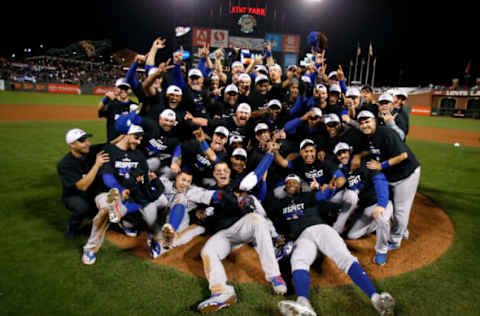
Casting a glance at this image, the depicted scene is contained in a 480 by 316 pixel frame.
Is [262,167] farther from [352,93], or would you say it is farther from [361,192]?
[352,93]

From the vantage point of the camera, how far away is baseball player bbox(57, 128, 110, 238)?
4.48 meters

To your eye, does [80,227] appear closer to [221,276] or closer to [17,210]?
[17,210]

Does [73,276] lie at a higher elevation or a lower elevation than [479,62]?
lower

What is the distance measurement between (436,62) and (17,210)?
81.1 m

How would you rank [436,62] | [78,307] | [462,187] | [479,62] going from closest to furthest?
[78,307], [462,187], [479,62], [436,62]

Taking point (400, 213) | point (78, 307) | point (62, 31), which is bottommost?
point (78, 307)

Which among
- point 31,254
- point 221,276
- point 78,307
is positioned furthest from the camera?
point 31,254

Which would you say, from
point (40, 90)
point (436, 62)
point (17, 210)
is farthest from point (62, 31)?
point (436, 62)

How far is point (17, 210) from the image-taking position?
5.55 meters

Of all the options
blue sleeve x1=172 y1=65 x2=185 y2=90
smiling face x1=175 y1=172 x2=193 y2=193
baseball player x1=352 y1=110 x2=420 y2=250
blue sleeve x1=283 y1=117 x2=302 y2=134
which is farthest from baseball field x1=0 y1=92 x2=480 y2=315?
blue sleeve x1=172 y1=65 x2=185 y2=90

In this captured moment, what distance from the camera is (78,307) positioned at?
10.2ft

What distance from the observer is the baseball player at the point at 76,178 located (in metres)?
4.48

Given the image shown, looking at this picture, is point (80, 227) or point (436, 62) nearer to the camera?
Result: point (80, 227)

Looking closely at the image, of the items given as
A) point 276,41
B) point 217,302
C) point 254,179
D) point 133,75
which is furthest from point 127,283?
point 276,41
